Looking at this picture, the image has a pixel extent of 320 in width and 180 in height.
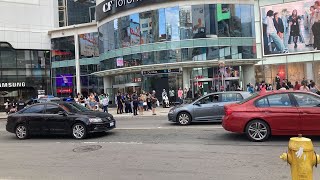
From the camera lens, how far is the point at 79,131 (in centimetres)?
1272

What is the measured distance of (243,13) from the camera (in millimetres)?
34906

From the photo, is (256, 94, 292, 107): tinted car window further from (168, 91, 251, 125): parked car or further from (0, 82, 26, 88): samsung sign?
→ (0, 82, 26, 88): samsung sign

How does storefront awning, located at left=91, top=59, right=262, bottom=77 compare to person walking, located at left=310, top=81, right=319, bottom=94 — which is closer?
person walking, located at left=310, top=81, right=319, bottom=94

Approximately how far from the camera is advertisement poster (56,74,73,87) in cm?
4856

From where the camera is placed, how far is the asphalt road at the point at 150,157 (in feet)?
23.9

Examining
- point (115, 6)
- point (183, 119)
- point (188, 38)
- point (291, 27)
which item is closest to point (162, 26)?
point (188, 38)

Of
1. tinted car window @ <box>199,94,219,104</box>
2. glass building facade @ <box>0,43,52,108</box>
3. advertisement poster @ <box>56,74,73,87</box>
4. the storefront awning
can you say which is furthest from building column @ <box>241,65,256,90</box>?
glass building facade @ <box>0,43,52,108</box>

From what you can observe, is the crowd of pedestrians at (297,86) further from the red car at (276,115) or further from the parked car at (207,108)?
the parked car at (207,108)

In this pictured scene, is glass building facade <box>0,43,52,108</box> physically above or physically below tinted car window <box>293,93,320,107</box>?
above

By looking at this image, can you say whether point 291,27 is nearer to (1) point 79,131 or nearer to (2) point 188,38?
(2) point 188,38

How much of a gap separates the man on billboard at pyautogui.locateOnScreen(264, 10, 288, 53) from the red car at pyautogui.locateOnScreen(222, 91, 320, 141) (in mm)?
29948

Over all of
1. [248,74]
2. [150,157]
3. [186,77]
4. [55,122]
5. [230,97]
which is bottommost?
[150,157]

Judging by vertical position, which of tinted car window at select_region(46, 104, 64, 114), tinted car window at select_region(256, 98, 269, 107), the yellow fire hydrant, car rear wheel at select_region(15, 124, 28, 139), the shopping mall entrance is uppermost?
the shopping mall entrance

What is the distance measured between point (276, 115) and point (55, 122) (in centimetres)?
770
